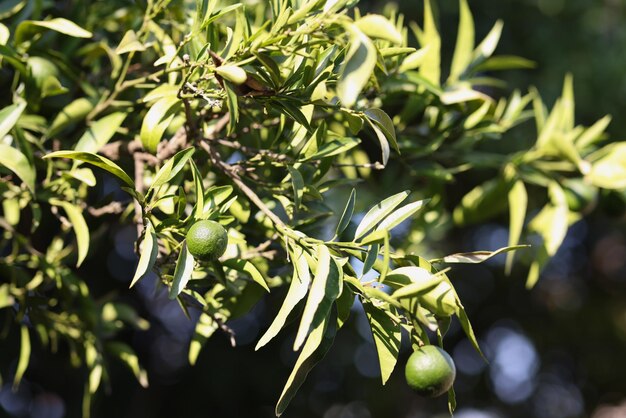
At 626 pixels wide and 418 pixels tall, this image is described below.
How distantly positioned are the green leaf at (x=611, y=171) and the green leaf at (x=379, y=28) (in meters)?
0.55

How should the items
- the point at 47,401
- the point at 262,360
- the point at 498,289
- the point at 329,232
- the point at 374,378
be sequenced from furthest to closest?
the point at 498,289 → the point at 374,378 → the point at 262,360 → the point at 47,401 → the point at 329,232

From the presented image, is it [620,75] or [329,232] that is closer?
[329,232]

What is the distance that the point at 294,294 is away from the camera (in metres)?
0.46

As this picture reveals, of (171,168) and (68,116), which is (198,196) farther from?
(68,116)

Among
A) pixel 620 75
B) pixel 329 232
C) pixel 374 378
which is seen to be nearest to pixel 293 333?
pixel 374 378

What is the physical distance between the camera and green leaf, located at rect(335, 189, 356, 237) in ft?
1.69

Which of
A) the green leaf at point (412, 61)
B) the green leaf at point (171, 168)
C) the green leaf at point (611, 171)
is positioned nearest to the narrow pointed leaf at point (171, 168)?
the green leaf at point (171, 168)

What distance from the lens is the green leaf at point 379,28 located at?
37cm

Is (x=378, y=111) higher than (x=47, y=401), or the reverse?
(x=378, y=111)

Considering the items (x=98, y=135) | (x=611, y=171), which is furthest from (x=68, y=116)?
(x=611, y=171)

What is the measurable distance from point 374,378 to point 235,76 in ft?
7.73

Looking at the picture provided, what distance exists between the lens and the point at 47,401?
6.43ft

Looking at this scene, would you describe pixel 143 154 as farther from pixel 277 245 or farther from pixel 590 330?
pixel 590 330

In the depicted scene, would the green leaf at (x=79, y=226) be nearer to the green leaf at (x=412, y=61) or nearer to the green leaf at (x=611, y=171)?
the green leaf at (x=412, y=61)
